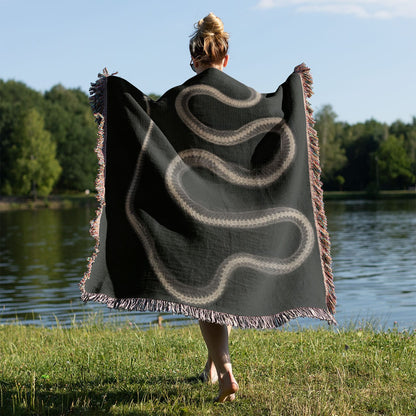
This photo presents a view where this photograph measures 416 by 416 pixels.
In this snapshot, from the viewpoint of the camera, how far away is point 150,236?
3.69 metres

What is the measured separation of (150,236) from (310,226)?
3.08 feet

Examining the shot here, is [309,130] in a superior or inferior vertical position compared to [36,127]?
inferior

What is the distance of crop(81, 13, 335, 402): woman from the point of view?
367 cm

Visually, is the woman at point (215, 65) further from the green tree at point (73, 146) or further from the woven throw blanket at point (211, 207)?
A: the green tree at point (73, 146)

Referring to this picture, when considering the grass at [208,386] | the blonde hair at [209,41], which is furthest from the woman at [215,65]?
the grass at [208,386]

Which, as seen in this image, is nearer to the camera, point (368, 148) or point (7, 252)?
point (7, 252)

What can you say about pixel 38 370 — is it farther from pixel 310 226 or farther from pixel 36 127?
pixel 36 127

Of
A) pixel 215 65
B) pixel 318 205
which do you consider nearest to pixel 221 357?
pixel 318 205

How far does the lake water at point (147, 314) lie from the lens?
1113 centimetres

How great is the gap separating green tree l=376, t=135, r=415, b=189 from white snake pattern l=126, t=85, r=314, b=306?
3170 inches

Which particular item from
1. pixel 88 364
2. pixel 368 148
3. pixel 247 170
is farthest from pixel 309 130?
pixel 368 148

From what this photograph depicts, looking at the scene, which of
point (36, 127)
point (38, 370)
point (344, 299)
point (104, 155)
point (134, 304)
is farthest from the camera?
point (36, 127)

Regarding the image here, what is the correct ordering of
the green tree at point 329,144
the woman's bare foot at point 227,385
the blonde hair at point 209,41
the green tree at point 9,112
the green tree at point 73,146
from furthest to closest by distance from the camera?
1. the green tree at point 329,144
2. the green tree at point 73,146
3. the green tree at point 9,112
4. the blonde hair at point 209,41
5. the woman's bare foot at point 227,385

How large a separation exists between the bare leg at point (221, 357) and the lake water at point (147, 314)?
3.07 metres
